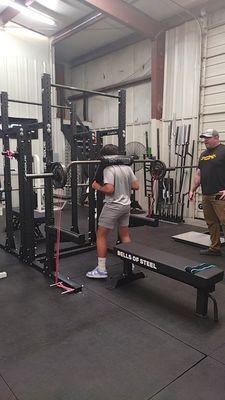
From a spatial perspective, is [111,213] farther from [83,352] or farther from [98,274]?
[83,352]

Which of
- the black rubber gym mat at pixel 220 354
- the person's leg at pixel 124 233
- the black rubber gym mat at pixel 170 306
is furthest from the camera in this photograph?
the person's leg at pixel 124 233

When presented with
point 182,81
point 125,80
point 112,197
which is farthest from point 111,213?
point 125,80

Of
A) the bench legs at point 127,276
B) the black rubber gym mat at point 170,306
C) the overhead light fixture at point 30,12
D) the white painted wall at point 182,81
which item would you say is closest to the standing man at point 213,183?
the black rubber gym mat at point 170,306

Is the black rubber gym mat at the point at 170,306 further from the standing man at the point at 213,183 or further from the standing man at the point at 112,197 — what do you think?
the standing man at the point at 213,183

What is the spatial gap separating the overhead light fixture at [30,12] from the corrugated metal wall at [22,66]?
738 millimetres

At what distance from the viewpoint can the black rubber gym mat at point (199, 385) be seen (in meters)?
1.71

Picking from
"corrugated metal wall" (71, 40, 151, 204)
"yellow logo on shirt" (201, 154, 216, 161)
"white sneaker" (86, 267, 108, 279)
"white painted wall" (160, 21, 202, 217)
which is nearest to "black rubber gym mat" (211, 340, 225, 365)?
"white sneaker" (86, 267, 108, 279)

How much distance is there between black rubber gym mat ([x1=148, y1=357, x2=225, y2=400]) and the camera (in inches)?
67.5

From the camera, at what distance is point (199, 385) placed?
1.80 metres

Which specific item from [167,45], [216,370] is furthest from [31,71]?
[216,370]

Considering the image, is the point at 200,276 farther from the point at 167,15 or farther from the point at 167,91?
the point at 167,15

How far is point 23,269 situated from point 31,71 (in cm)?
547

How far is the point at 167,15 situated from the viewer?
603cm

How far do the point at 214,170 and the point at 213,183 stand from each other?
0.18 m
